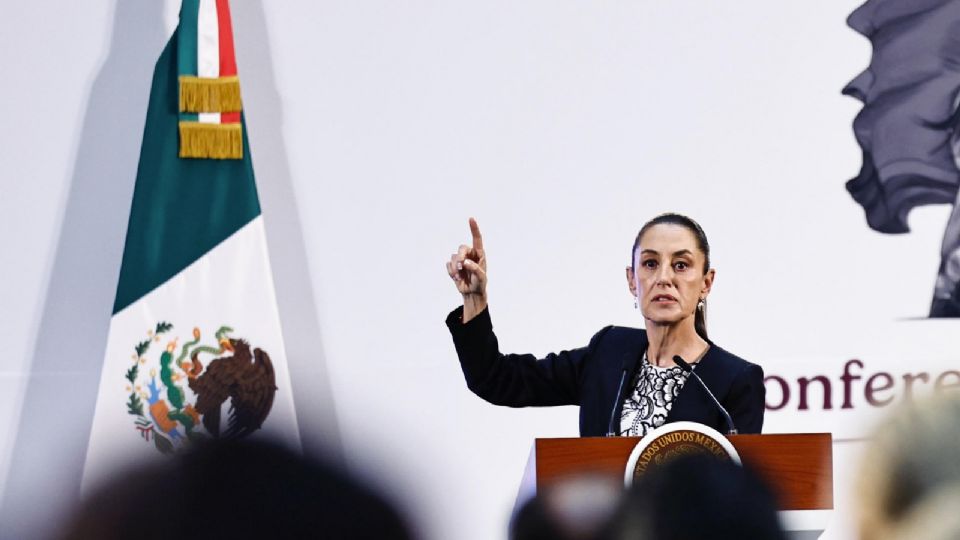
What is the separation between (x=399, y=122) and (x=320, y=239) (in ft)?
1.54

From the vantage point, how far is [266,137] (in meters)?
4.66

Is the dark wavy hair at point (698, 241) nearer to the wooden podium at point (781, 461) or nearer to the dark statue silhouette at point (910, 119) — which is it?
the wooden podium at point (781, 461)

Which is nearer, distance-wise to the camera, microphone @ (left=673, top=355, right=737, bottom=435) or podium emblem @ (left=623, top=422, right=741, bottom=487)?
podium emblem @ (left=623, top=422, right=741, bottom=487)

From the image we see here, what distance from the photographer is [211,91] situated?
4473mm

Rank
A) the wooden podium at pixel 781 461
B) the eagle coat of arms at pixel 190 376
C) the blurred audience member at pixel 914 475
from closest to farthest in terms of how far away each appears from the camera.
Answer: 1. the blurred audience member at pixel 914 475
2. the wooden podium at pixel 781 461
3. the eagle coat of arms at pixel 190 376

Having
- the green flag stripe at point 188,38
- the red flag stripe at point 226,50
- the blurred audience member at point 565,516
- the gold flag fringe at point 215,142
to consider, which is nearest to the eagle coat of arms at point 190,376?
the gold flag fringe at point 215,142

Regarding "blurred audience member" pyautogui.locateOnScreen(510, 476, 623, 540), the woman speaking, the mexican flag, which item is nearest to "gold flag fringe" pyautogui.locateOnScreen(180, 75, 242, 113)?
the mexican flag

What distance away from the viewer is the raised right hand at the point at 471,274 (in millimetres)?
3391

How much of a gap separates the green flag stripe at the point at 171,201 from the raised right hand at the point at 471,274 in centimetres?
130

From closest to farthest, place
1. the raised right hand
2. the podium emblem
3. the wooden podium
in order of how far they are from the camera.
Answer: the podium emblem < the wooden podium < the raised right hand

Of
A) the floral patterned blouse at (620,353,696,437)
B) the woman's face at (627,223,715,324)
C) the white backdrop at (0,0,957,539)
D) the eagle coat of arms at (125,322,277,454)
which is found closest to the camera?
the floral patterned blouse at (620,353,696,437)

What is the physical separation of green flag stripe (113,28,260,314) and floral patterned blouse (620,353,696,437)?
5.51 feet

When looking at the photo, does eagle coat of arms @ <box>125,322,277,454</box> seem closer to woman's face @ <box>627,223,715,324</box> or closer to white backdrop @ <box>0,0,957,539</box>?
white backdrop @ <box>0,0,957,539</box>

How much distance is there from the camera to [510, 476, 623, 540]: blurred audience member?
0.83m
